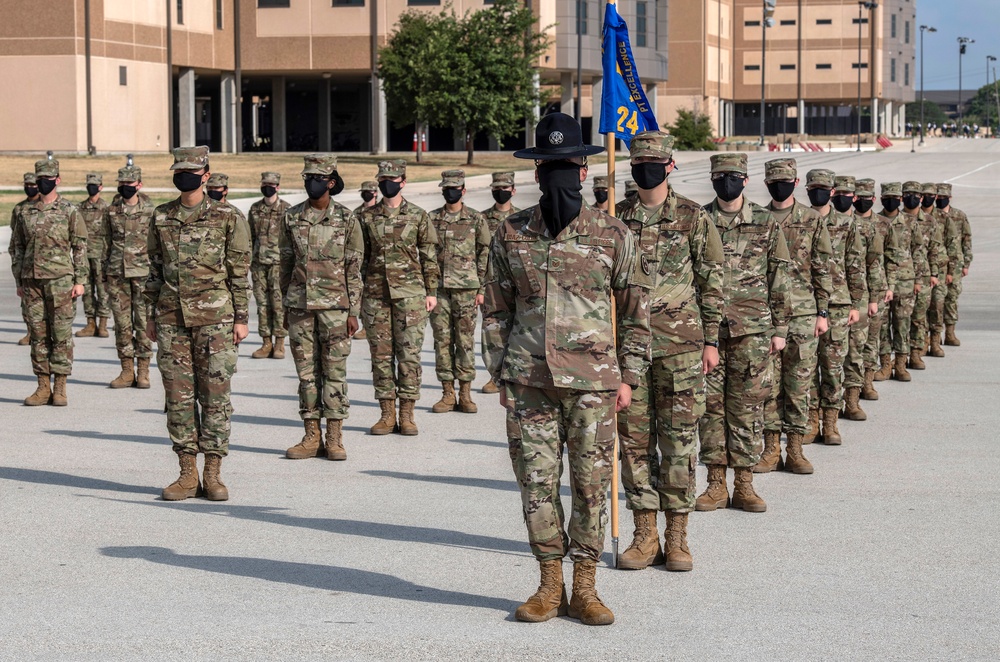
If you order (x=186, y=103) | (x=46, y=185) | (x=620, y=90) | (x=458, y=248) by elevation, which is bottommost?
(x=458, y=248)

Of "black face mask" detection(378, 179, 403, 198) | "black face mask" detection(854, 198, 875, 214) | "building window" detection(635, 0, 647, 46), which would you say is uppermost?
"building window" detection(635, 0, 647, 46)

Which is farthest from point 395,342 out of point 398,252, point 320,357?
point 320,357

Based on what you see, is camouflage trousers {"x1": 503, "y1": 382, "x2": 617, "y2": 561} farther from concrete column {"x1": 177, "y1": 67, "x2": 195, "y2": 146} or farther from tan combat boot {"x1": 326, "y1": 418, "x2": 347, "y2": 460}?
concrete column {"x1": 177, "y1": 67, "x2": 195, "y2": 146}

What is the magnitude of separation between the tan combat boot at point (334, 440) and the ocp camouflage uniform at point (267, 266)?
6.30 meters

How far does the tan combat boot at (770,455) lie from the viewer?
429 inches

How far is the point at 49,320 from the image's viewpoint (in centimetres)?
1425

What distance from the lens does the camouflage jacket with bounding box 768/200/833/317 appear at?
10.6 metres

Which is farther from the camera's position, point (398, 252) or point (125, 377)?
point (125, 377)

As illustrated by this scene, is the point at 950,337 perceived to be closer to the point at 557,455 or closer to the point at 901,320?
the point at 901,320

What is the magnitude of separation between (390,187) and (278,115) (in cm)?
7150

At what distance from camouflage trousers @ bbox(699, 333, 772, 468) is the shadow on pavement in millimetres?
2482

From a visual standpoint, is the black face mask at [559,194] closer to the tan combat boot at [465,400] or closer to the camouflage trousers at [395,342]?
the camouflage trousers at [395,342]

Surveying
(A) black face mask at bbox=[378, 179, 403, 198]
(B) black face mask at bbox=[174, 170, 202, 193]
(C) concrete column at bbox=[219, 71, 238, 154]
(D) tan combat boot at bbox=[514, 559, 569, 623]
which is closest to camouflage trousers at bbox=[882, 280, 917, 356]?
(A) black face mask at bbox=[378, 179, 403, 198]

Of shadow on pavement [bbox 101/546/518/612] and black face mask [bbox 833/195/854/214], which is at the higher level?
black face mask [bbox 833/195/854/214]
